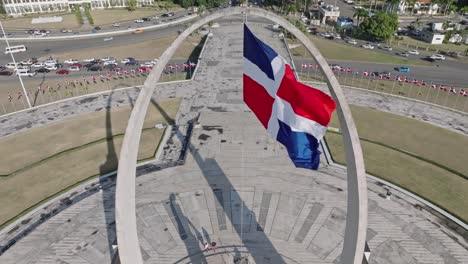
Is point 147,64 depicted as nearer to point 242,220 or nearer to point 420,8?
point 242,220

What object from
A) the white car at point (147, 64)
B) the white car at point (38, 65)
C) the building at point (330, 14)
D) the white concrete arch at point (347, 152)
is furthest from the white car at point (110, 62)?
the building at point (330, 14)

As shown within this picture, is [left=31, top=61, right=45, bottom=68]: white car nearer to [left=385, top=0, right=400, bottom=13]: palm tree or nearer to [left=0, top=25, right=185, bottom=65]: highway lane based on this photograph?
[left=0, top=25, right=185, bottom=65]: highway lane

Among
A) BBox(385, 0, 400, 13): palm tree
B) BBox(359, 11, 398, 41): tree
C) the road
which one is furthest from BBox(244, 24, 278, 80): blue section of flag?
BBox(385, 0, 400, 13): palm tree

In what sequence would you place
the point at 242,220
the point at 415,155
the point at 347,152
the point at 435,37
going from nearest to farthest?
the point at 347,152, the point at 242,220, the point at 415,155, the point at 435,37

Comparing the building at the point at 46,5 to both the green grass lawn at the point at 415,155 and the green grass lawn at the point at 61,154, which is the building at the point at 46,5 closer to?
the green grass lawn at the point at 61,154

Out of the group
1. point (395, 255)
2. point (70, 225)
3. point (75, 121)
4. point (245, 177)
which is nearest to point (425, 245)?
point (395, 255)

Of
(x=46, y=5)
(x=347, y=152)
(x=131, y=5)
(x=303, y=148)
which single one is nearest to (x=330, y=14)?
(x=131, y=5)
